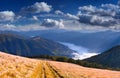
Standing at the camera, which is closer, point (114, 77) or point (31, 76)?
point (31, 76)

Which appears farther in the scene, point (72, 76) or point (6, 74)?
point (72, 76)

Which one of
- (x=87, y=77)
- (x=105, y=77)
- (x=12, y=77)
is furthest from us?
(x=105, y=77)

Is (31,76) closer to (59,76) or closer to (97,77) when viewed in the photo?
(59,76)

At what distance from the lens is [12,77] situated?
93500 millimetres

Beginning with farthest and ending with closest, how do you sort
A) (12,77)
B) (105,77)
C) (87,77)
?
(105,77) → (87,77) → (12,77)

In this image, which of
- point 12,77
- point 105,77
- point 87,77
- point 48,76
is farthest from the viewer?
point 105,77

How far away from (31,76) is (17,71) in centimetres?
1018

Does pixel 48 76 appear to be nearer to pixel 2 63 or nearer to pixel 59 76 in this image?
pixel 59 76

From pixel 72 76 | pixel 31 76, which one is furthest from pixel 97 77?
pixel 31 76

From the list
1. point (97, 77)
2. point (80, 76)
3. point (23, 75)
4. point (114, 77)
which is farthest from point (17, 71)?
point (114, 77)

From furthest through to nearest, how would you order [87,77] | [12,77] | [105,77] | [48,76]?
[105,77]
[87,77]
[48,76]
[12,77]

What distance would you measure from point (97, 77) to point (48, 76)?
81.9ft

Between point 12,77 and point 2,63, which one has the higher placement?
point 2,63

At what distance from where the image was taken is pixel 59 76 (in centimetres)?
10412
